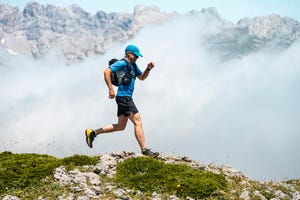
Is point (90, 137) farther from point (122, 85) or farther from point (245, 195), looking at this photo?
point (245, 195)

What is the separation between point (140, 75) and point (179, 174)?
4.19m

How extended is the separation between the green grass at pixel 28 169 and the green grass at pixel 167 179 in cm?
163

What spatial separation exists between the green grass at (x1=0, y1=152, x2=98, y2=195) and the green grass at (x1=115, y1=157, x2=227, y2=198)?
1.63 m

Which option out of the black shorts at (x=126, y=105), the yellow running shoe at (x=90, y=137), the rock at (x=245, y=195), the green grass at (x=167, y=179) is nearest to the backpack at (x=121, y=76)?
the black shorts at (x=126, y=105)

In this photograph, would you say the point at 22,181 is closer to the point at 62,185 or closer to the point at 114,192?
the point at 62,185

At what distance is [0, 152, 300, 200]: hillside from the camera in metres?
12.9

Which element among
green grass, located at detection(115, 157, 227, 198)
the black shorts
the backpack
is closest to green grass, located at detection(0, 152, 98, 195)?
green grass, located at detection(115, 157, 227, 198)

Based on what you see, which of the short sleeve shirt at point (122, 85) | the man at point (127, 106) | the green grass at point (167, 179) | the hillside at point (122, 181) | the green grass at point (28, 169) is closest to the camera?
the hillside at point (122, 181)

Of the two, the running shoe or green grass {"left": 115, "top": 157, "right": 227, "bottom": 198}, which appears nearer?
green grass {"left": 115, "top": 157, "right": 227, "bottom": 198}

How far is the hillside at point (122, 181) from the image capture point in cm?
1286

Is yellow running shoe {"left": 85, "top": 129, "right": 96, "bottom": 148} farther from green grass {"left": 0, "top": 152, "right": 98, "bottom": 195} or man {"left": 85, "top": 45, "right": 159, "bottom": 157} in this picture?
green grass {"left": 0, "top": 152, "right": 98, "bottom": 195}

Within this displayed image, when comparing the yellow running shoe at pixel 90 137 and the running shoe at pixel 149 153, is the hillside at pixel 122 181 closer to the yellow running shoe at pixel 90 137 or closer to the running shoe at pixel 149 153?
the running shoe at pixel 149 153

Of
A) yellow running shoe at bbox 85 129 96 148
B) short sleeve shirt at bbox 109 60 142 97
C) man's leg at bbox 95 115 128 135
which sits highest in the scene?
short sleeve shirt at bbox 109 60 142 97

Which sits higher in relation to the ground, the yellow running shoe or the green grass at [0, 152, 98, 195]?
the yellow running shoe
